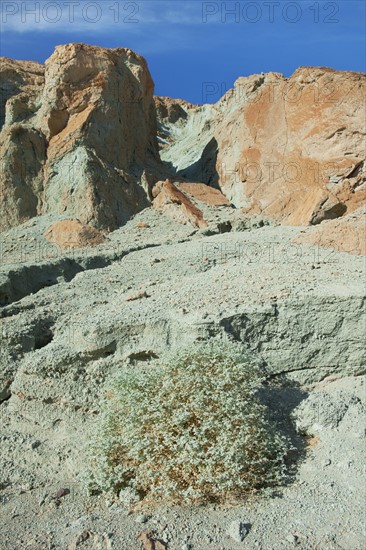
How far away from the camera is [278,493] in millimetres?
5277

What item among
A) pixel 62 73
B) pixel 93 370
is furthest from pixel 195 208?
pixel 93 370

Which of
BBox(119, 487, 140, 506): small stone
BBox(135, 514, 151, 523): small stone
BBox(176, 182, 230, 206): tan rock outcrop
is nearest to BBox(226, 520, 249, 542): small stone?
BBox(135, 514, 151, 523): small stone

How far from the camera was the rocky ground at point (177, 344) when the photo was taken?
16.3ft

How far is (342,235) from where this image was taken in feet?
33.2

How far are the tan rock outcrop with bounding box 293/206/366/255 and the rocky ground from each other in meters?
0.35

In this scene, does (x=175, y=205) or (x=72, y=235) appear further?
(x=175, y=205)

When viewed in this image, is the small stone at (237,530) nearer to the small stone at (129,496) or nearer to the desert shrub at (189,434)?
the desert shrub at (189,434)

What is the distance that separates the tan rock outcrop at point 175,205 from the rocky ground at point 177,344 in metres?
4.85

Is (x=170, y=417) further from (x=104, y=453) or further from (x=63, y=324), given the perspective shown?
(x=63, y=324)

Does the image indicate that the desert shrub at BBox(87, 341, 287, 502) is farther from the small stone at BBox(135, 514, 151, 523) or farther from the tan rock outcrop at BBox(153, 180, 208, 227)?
the tan rock outcrop at BBox(153, 180, 208, 227)

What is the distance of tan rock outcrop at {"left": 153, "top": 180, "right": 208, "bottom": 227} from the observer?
1449 cm

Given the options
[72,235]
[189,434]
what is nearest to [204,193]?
[72,235]

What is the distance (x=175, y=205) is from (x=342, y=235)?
5.71m

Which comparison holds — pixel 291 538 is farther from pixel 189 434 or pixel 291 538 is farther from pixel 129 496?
pixel 129 496
